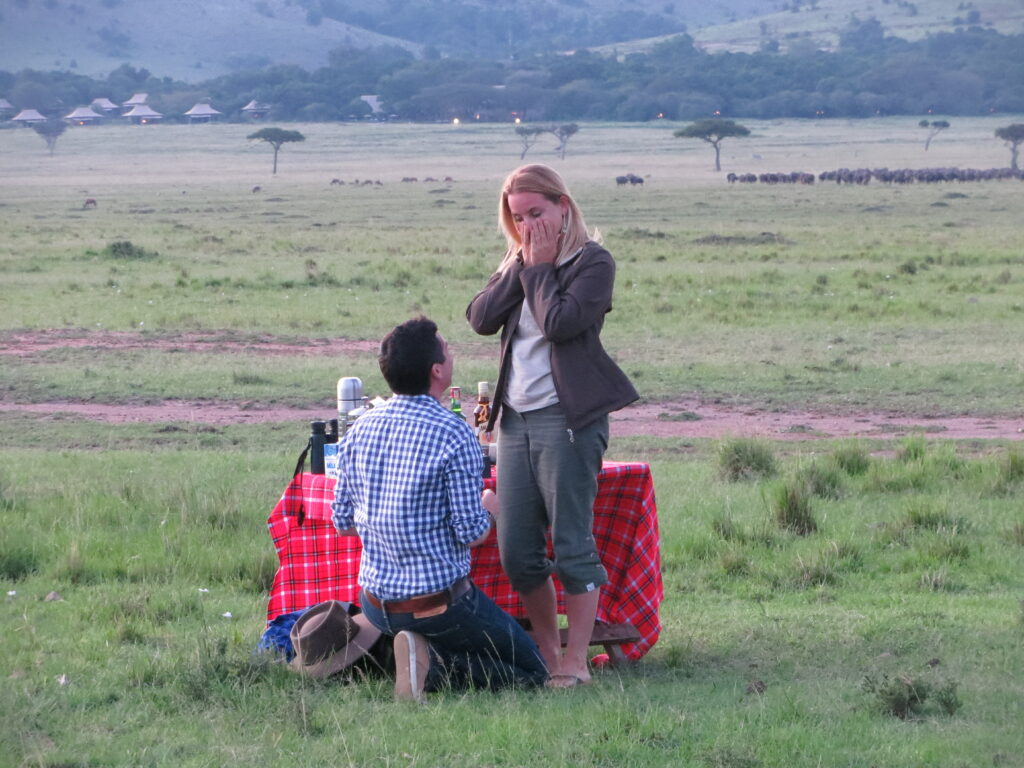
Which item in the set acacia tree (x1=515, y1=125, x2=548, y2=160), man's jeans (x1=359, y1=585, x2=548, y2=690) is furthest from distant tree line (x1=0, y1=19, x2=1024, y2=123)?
man's jeans (x1=359, y1=585, x2=548, y2=690)

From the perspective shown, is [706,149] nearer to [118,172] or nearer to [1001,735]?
[118,172]

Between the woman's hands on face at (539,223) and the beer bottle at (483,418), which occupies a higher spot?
the woman's hands on face at (539,223)

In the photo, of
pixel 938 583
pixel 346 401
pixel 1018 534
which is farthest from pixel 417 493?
pixel 1018 534

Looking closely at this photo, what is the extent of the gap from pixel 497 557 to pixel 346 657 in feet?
2.09

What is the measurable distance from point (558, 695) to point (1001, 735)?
1.25 m

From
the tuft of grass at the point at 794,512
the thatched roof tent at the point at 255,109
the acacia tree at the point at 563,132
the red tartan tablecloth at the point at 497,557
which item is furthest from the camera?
the thatched roof tent at the point at 255,109

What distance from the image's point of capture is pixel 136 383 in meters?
12.1

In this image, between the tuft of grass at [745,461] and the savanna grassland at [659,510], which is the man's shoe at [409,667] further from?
the tuft of grass at [745,461]

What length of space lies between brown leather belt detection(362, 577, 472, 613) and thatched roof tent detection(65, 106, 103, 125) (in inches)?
4581

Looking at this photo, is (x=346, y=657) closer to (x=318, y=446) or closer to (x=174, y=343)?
(x=318, y=446)

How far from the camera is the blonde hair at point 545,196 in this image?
166 inches

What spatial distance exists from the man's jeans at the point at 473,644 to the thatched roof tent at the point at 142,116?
11597 cm

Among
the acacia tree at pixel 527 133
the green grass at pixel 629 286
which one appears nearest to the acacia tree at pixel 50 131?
the acacia tree at pixel 527 133

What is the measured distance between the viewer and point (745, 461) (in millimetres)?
8336
